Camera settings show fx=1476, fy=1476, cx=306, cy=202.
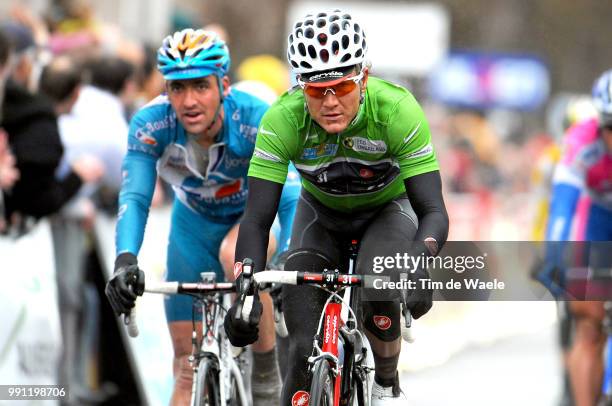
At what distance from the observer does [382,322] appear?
23.7 ft

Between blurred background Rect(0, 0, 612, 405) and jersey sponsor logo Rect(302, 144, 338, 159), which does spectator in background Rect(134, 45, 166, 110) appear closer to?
blurred background Rect(0, 0, 612, 405)

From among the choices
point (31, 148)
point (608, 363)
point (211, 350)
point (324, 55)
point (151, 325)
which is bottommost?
point (608, 363)

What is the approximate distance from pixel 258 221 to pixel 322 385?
804 millimetres

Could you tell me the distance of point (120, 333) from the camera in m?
11.6

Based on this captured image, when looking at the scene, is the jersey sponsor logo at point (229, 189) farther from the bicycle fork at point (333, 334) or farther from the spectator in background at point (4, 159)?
the spectator in background at point (4, 159)

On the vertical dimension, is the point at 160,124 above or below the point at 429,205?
above

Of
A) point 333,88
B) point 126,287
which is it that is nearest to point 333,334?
point 126,287

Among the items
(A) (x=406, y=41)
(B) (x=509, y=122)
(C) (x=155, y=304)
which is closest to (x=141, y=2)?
(C) (x=155, y=304)

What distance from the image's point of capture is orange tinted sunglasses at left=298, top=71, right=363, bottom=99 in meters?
6.77

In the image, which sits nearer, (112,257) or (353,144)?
(353,144)

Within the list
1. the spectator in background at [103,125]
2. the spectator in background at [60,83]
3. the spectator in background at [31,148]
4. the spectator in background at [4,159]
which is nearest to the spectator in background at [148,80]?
the spectator in background at [103,125]

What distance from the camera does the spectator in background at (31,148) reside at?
9852 mm

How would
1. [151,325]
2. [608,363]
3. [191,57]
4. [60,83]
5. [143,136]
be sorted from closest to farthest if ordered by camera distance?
1. [191,57]
2. [143,136]
3. [151,325]
4. [608,363]
5. [60,83]

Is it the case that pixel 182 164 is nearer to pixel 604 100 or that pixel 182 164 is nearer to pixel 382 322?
pixel 382 322
